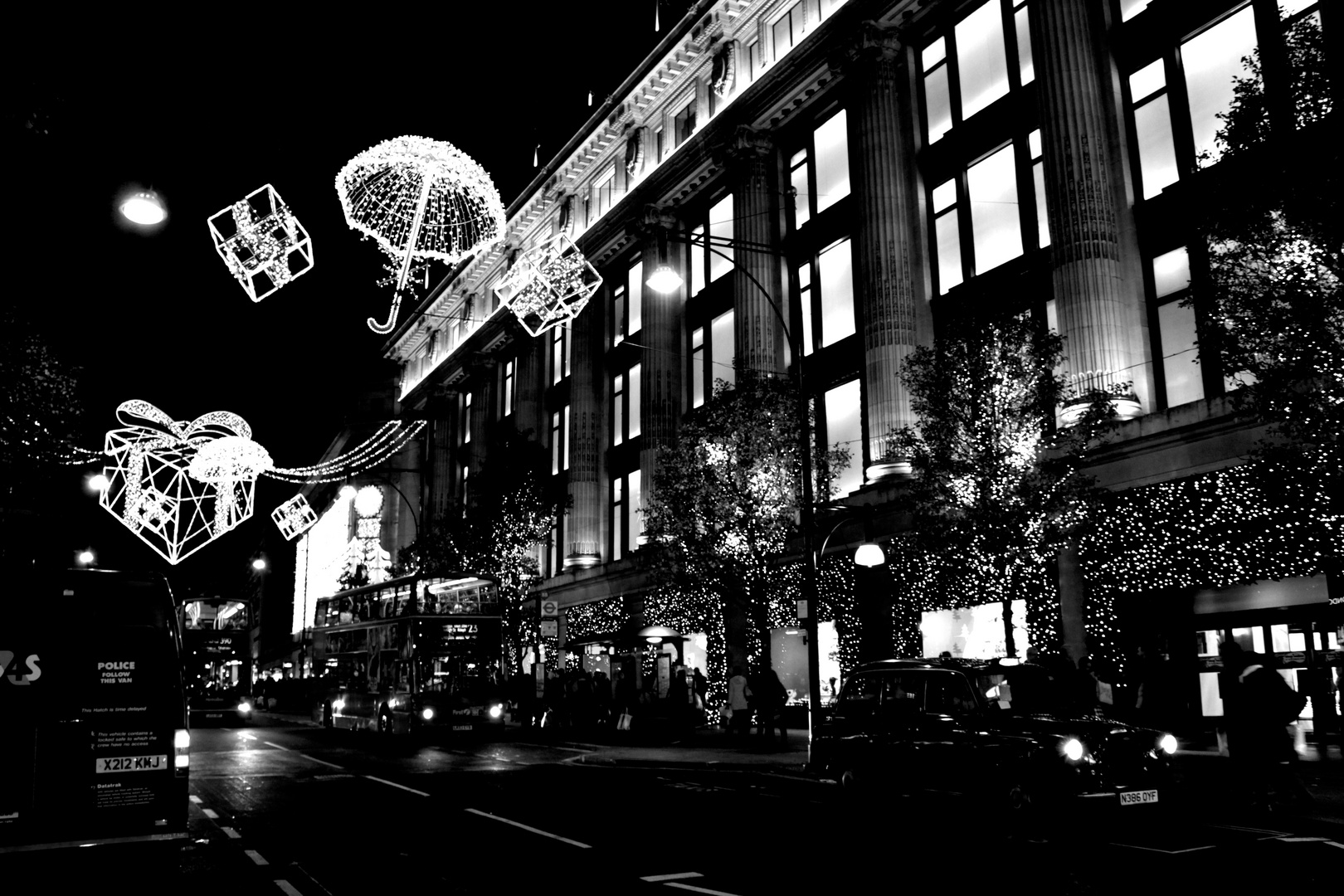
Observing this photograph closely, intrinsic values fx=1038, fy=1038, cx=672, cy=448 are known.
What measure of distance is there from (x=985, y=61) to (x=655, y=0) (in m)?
22.3

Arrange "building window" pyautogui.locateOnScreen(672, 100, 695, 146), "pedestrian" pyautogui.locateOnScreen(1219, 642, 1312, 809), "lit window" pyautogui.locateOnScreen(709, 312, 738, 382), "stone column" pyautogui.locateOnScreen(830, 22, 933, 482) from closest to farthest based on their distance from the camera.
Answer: "pedestrian" pyautogui.locateOnScreen(1219, 642, 1312, 809) < "stone column" pyautogui.locateOnScreen(830, 22, 933, 482) < "lit window" pyautogui.locateOnScreen(709, 312, 738, 382) < "building window" pyautogui.locateOnScreen(672, 100, 695, 146)

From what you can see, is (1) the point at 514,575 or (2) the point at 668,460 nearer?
(2) the point at 668,460

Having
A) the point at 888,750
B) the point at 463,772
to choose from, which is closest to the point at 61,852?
the point at 888,750

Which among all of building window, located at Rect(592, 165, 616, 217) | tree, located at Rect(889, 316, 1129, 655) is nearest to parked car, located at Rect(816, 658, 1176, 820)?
tree, located at Rect(889, 316, 1129, 655)

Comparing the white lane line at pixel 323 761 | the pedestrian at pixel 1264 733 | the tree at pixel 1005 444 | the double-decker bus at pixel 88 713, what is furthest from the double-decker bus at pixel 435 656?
the pedestrian at pixel 1264 733

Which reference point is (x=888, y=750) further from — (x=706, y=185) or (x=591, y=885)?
(x=706, y=185)

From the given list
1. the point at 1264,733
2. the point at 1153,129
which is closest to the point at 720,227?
the point at 1153,129

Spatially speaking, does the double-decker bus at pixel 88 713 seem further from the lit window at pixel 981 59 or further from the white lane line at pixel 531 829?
the lit window at pixel 981 59

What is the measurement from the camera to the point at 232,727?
3953 centimetres

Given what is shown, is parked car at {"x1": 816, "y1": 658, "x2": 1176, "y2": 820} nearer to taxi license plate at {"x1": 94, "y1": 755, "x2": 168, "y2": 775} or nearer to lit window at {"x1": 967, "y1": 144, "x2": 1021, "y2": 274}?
taxi license plate at {"x1": 94, "y1": 755, "x2": 168, "y2": 775}

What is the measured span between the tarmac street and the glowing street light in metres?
6.00

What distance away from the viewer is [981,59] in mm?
28359

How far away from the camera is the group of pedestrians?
2462 centimetres

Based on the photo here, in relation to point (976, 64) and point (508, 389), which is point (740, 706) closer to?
point (976, 64)
